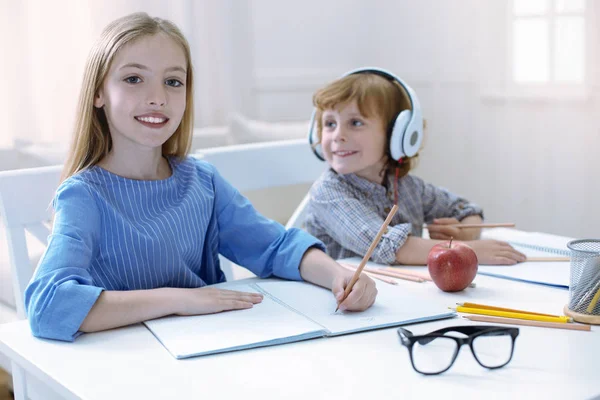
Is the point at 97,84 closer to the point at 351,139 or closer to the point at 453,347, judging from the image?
the point at 351,139

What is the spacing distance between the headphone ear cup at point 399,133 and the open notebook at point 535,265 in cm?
30

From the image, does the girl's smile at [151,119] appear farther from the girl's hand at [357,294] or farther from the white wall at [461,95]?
the white wall at [461,95]

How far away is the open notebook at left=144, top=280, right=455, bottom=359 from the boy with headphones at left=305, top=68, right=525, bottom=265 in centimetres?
38

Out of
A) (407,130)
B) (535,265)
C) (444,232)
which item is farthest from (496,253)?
(407,130)

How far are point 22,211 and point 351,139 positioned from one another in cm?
72

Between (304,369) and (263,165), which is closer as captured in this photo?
(304,369)

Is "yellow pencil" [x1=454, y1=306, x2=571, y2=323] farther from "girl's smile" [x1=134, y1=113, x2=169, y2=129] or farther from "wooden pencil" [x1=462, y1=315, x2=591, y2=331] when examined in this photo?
"girl's smile" [x1=134, y1=113, x2=169, y2=129]

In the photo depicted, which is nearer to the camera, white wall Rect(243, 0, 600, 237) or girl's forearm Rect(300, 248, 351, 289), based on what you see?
girl's forearm Rect(300, 248, 351, 289)

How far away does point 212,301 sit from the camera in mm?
1107

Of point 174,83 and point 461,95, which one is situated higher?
point 174,83

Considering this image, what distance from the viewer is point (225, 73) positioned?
2.79 m

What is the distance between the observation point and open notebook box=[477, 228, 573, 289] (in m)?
1.32

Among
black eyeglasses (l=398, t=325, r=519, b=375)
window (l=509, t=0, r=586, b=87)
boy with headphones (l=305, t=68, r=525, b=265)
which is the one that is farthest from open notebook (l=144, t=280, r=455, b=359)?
window (l=509, t=0, r=586, b=87)

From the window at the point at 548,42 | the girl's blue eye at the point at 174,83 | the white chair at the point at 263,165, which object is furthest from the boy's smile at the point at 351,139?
the window at the point at 548,42
